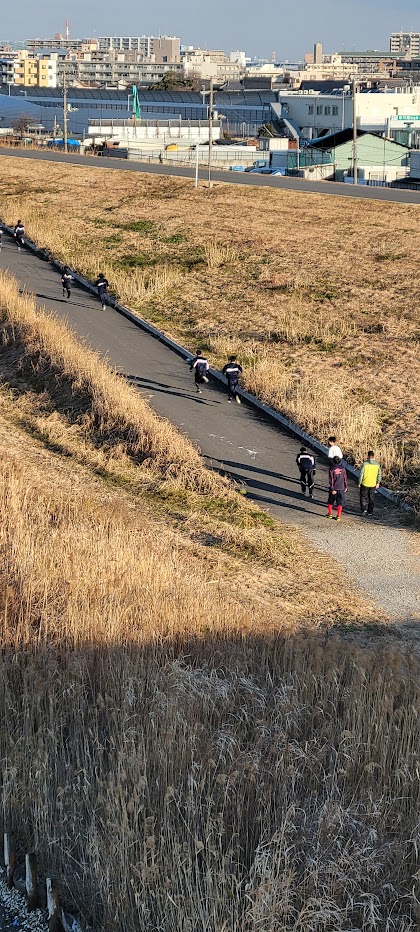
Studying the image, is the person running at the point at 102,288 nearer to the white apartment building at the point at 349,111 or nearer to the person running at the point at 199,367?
the person running at the point at 199,367

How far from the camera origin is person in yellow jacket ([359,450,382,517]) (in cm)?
1471

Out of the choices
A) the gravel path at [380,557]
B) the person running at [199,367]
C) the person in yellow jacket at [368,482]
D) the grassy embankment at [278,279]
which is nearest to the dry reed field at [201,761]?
the gravel path at [380,557]

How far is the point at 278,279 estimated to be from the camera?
96.6ft

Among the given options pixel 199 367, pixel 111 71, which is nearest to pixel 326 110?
pixel 199 367

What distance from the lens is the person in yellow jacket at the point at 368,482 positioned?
48.3ft

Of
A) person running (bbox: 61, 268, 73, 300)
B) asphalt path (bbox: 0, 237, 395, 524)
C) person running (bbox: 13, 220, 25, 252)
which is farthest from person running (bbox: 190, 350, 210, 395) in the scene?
person running (bbox: 13, 220, 25, 252)

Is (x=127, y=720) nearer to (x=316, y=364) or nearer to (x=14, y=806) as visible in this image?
(x=14, y=806)

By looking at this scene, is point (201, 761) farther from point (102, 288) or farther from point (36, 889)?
point (102, 288)

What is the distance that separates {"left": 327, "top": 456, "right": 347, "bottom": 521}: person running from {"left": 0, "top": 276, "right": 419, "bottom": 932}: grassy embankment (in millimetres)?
2837

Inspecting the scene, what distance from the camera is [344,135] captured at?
5722 cm

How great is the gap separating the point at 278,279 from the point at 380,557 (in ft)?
57.0

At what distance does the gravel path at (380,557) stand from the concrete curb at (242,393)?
3.53ft

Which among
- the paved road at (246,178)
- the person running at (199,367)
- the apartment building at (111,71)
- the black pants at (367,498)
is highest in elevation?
the apartment building at (111,71)

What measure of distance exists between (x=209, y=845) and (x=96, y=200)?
39.0m
